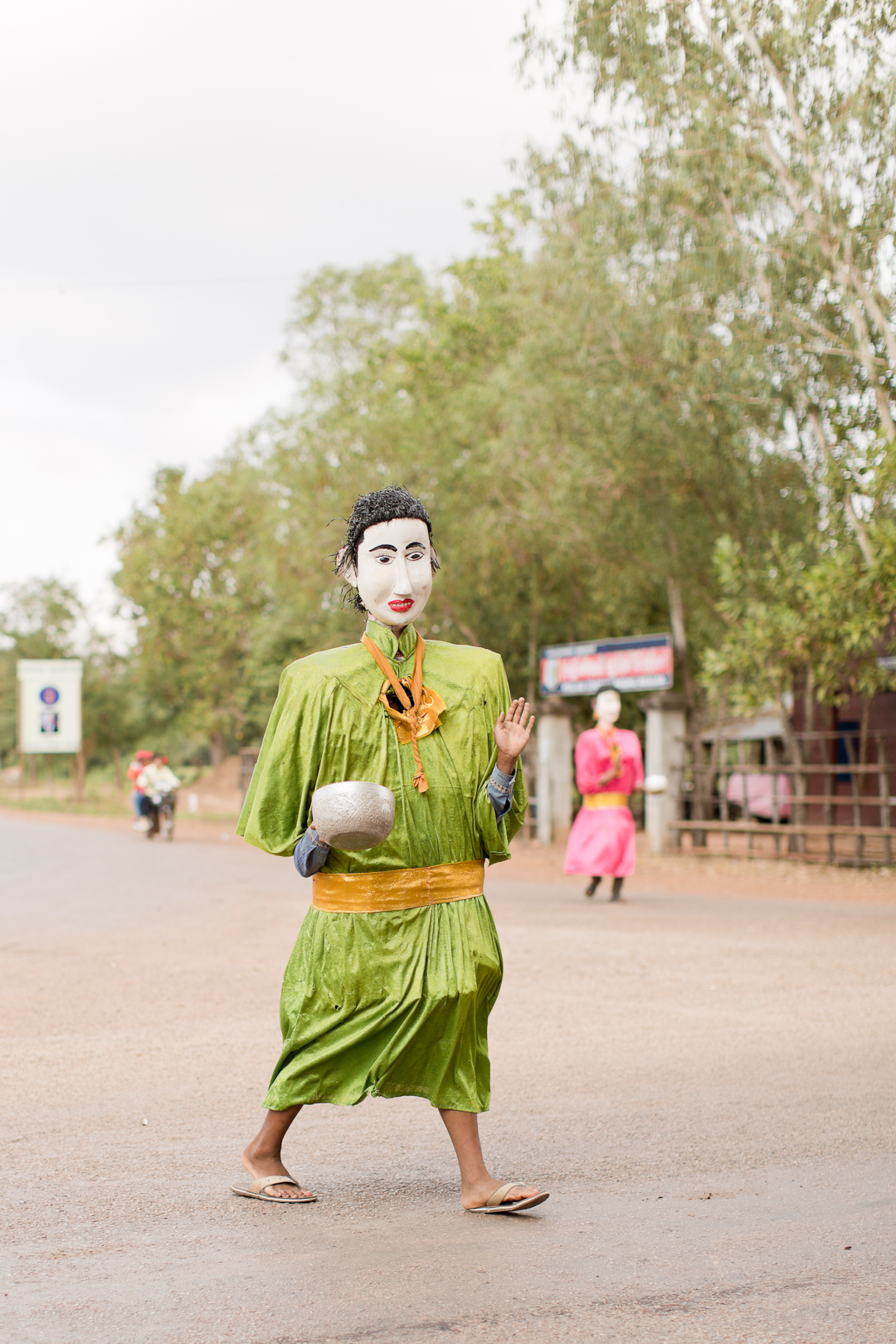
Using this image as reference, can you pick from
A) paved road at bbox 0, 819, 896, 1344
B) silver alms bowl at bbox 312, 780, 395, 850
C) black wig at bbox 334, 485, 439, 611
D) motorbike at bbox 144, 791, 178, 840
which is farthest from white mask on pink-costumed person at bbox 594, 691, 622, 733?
motorbike at bbox 144, 791, 178, 840

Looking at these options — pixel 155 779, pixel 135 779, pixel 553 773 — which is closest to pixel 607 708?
pixel 553 773

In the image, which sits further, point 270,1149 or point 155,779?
point 155,779

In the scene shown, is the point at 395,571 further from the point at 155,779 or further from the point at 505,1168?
the point at 155,779

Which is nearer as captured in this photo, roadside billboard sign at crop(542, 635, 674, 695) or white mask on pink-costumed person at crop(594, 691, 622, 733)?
white mask on pink-costumed person at crop(594, 691, 622, 733)

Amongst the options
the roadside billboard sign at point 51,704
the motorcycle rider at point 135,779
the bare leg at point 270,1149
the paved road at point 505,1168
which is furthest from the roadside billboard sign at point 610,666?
the roadside billboard sign at point 51,704

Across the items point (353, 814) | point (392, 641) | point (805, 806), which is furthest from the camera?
point (805, 806)

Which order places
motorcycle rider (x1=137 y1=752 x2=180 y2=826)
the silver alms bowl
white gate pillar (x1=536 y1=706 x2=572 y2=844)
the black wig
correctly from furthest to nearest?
1. motorcycle rider (x1=137 y1=752 x2=180 y2=826)
2. white gate pillar (x1=536 y1=706 x2=572 y2=844)
3. the black wig
4. the silver alms bowl

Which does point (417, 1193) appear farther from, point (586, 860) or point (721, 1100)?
point (586, 860)

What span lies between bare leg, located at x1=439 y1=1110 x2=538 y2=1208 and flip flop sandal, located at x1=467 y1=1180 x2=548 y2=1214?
13mm

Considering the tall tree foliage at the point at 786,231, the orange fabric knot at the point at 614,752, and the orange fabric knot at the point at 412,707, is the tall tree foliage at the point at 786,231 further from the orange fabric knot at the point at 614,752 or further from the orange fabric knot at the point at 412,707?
the orange fabric knot at the point at 412,707

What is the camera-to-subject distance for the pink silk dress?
45.6 ft

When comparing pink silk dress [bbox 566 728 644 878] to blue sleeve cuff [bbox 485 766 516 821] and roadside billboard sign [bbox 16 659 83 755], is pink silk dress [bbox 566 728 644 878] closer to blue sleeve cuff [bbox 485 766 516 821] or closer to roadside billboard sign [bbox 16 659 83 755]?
blue sleeve cuff [bbox 485 766 516 821]

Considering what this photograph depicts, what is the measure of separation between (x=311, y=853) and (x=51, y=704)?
4287cm

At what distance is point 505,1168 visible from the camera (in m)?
4.81
